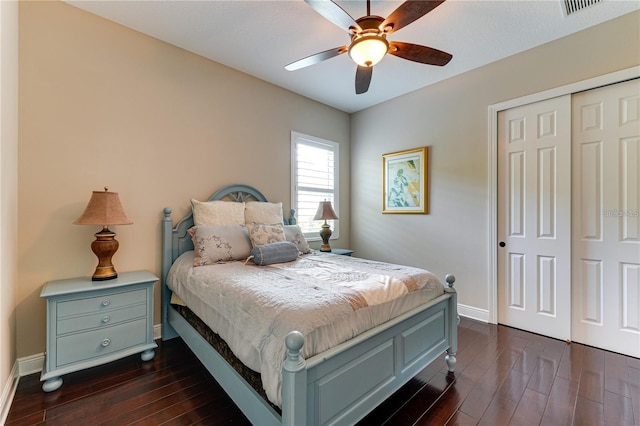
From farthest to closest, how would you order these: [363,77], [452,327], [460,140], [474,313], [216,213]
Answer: [460,140], [474,313], [216,213], [363,77], [452,327]

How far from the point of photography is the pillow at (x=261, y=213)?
9.91ft

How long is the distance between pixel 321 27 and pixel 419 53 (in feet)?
3.13

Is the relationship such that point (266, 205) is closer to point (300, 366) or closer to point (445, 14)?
point (300, 366)

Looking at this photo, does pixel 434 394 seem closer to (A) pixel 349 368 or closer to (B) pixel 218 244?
(A) pixel 349 368

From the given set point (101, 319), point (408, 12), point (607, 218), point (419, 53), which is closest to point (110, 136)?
point (101, 319)

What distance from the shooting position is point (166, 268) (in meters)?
2.65

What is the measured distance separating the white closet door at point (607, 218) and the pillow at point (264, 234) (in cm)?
288

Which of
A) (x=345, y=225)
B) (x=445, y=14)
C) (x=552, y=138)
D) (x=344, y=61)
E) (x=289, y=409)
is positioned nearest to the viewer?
(x=289, y=409)

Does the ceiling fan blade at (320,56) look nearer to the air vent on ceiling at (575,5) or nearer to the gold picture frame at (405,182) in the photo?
the air vent on ceiling at (575,5)

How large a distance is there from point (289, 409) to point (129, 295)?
5.73ft

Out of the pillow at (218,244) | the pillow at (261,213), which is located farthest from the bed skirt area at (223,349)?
the pillow at (261,213)

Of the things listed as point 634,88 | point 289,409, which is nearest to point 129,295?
point 289,409

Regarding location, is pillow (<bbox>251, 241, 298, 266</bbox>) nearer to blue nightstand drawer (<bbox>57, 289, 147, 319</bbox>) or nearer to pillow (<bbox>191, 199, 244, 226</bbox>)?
pillow (<bbox>191, 199, 244, 226</bbox>)

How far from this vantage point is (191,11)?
2305 mm
